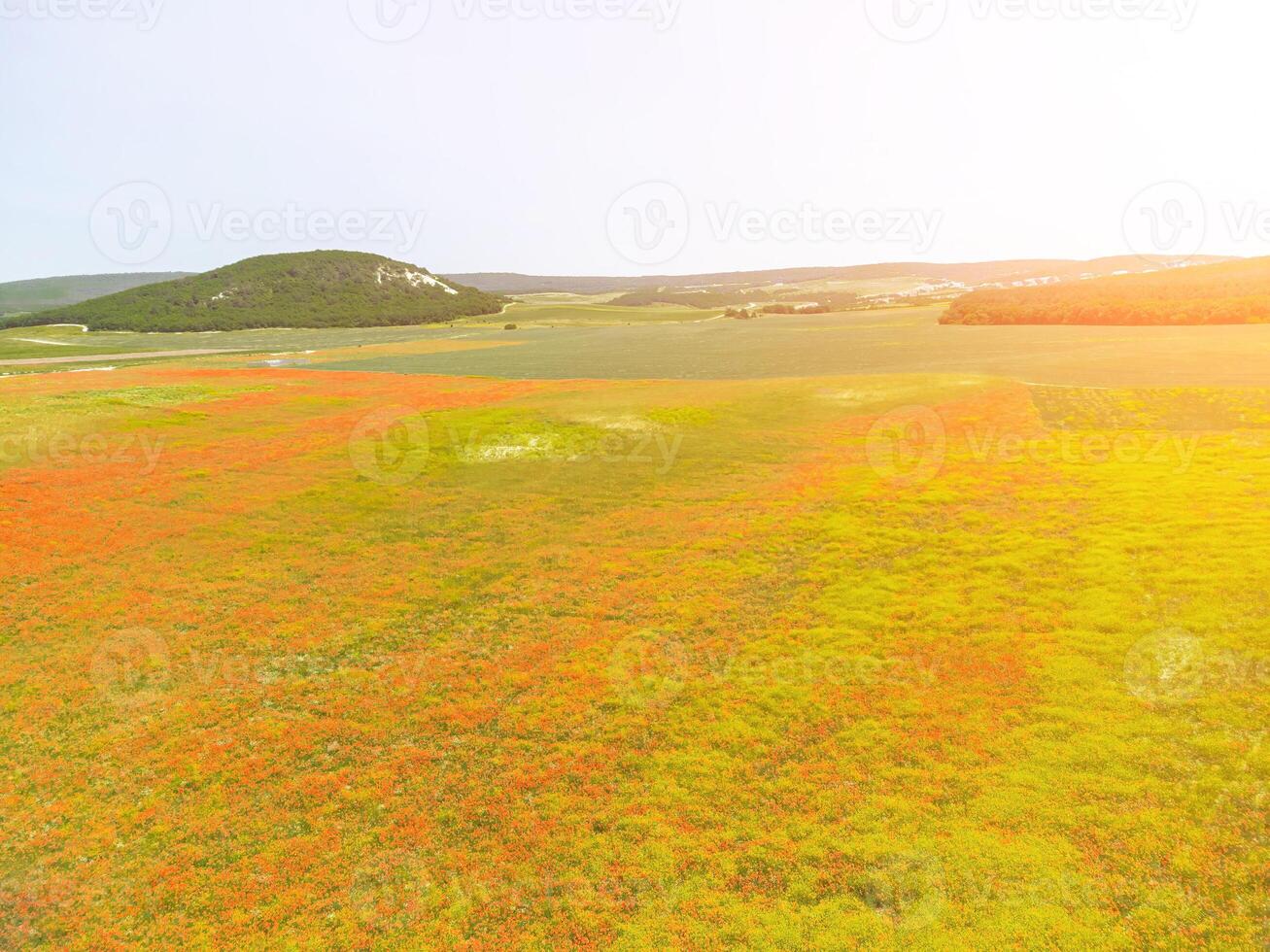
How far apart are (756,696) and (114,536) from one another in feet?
109

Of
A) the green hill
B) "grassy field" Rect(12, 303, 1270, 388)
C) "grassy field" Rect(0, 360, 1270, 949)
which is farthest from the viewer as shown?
the green hill

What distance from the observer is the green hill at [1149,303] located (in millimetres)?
99250

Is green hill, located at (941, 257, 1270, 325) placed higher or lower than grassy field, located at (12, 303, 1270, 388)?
higher

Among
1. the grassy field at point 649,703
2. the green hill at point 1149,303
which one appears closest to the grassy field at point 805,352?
the green hill at point 1149,303

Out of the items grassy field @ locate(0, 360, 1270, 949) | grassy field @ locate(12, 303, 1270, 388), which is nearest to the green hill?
grassy field @ locate(12, 303, 1270, 388)

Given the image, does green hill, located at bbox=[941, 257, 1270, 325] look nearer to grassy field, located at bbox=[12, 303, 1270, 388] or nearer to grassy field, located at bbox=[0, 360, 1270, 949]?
grassy field, located at bbox=[12, 303, 1270, 388]

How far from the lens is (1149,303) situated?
10881cm

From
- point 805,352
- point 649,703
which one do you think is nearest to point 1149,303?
point 805,352

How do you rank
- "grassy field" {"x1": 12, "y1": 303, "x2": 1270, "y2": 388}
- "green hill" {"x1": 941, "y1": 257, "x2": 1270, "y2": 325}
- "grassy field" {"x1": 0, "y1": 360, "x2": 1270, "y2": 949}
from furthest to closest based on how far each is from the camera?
"green hill" {"x1": 941, "y1": 257, "x2": 1270, "y2": 325} < "grassy field" {"x1": 12, "y1": 303, "x2": 1270, "y2": 388} < "grassy field" {"x1": 0, "y1": 360, "x2": 1270, "y2": 949}

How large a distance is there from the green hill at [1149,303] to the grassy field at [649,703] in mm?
79052

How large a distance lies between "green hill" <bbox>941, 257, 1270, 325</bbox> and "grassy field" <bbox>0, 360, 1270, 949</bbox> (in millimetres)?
79052

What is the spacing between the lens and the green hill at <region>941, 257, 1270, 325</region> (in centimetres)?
9925

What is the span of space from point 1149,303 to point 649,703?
423ft

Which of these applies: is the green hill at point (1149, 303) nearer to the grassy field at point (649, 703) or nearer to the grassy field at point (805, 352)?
the grassy field at point (805, 352)
